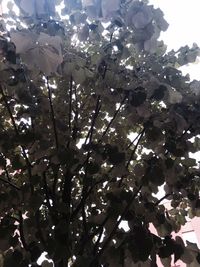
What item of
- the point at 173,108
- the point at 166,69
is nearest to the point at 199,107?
the point at 173,108

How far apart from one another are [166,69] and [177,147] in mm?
327

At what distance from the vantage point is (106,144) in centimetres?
146

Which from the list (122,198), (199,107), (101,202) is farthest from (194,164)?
(101,202)

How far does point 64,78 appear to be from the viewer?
1753mm

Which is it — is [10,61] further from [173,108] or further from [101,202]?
[101,202]

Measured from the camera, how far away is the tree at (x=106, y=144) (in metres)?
1.28

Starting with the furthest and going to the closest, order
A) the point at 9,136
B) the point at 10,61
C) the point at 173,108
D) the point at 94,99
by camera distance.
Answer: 1. the point at 94,99
2. the point at 9,136
3. the point at 173,108
4. the point at 10,61

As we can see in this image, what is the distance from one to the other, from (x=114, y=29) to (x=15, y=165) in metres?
0.72

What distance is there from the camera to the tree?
4.19 ft

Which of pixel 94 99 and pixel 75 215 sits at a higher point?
pixel 94 99

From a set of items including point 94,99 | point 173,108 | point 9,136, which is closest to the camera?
point 173,108

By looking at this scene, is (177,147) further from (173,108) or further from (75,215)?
(75,215)

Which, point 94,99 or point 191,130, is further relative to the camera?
point 94,99

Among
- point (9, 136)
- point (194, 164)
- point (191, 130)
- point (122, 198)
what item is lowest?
point (122, 198)
